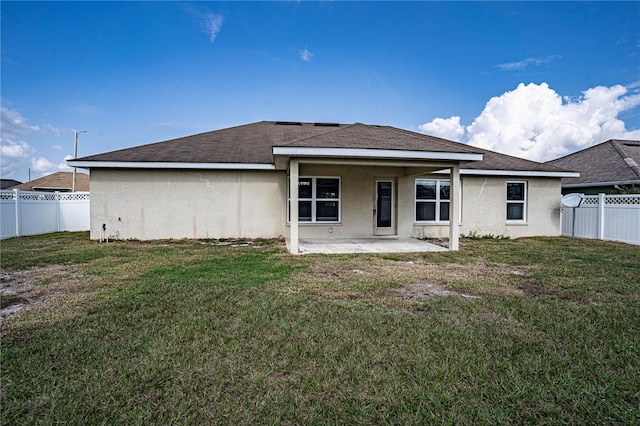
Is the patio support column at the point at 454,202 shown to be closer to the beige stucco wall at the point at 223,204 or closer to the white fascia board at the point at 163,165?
the beige stucco wall at the point at 223,204

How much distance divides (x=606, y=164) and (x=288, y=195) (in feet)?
53.4

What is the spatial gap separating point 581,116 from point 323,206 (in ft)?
60.2

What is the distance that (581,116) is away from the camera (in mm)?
19578

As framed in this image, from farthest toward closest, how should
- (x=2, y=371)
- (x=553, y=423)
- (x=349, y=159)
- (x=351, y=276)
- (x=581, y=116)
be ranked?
1. (x=581, y=116)
2. (x=349, y=159)
3. (x=351, y=276)
4. (x=2, y=371)
5. (x=553, y=423)

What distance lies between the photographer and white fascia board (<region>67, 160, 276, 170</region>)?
10633 millimetres

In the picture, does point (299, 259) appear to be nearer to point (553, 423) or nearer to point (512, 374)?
point (512, 374)

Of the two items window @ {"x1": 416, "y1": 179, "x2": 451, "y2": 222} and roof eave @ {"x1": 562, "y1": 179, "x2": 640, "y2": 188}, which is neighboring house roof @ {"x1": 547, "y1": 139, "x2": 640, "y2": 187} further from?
window @ {"x1": 416, "y1": 179, "x2": 451, "y2": 222}

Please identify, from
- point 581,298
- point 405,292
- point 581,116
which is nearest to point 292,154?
point 405,292

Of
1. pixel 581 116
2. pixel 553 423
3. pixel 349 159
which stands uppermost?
pixel 581 116

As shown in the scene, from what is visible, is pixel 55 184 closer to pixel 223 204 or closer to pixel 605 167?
pixel 223 204

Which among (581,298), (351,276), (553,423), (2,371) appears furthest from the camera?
(351,276)

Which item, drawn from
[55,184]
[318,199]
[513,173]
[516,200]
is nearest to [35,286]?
[318,199]

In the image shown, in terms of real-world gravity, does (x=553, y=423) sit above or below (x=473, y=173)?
below

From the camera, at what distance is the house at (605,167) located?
1436 cm
